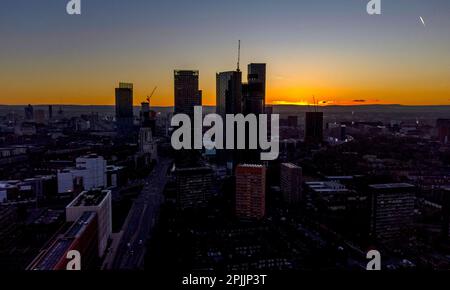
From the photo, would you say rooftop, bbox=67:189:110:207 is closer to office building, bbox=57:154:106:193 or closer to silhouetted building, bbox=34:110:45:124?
office building, bbox=57:154:106:193

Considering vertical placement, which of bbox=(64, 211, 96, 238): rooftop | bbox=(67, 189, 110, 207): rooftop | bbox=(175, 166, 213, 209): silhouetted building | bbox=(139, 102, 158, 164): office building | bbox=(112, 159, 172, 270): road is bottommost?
bbox=(112, 159, 172, 270): road

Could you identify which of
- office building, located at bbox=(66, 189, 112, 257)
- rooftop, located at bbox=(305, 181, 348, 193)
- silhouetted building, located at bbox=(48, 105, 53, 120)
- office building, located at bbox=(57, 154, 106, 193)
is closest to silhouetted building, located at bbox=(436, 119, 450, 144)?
rooftop, located at bbox=(305, 181, 348, 193)

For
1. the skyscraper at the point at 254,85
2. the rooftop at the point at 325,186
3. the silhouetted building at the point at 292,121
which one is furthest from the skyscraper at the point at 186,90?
the rooftop at the point at 325,186

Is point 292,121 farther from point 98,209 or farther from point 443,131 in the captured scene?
point 98,209

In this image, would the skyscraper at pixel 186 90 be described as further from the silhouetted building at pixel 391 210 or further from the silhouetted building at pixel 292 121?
the silhouetted building at pixel 391 210

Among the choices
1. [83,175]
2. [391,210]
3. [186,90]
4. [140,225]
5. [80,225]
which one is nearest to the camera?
[80,225]

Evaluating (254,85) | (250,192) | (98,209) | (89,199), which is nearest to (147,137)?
(254,85)
